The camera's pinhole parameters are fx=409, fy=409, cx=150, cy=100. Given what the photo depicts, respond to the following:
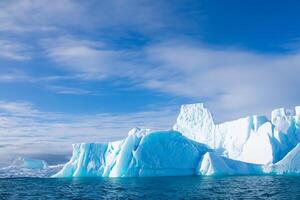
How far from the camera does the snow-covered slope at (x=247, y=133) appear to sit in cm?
6938

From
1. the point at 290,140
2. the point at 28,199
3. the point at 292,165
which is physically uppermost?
the point at 290,140

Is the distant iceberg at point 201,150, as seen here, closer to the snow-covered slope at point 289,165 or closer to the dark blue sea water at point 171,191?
the snow-covered slope at point 289,165

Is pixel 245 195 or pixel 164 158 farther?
pixel 164 158

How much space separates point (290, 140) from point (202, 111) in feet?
59.0

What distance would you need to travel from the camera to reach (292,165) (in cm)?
6475

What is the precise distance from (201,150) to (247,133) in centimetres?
1223

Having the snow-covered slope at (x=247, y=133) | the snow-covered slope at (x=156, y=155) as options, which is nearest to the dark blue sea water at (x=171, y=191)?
the snow-covered slope at (x=156, y=155)

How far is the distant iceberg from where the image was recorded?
64688 millimetres

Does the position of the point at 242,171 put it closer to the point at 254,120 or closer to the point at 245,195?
the point at 254,120

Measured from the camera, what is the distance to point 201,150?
224 feet

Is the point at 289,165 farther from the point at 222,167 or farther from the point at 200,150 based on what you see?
the point at 200,150

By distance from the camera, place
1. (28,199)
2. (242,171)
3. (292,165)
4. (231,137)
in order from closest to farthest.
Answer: (28,199) < (292,165) < (242,171) < (231,137)

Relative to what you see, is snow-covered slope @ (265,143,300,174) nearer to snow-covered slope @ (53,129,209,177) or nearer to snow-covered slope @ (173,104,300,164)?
snow-covered slope @ (173,104,300,164)

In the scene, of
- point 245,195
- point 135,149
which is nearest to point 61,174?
point 135,149
